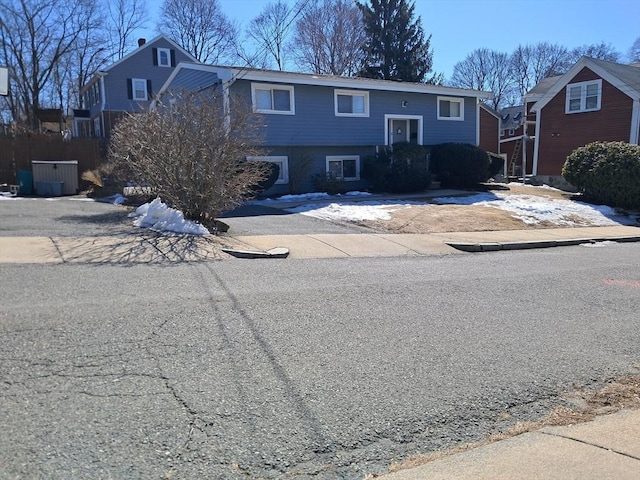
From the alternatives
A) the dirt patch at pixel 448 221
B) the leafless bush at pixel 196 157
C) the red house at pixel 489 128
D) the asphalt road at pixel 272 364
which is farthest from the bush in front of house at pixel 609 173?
the red house at pixel 489 128

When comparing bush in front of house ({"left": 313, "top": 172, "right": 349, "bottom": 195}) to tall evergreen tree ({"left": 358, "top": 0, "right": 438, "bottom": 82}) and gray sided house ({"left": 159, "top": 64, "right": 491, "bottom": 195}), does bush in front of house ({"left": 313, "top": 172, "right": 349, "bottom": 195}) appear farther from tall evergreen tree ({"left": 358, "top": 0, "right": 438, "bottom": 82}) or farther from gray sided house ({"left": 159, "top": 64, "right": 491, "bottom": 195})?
tall evergreen tree ({"left": 358, "top": 0, "right": 438, "bottom": 82})

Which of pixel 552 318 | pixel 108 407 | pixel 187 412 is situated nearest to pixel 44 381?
pixel 108 407

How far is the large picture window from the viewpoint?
2750 centimetres

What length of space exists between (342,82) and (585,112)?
15.1 meters

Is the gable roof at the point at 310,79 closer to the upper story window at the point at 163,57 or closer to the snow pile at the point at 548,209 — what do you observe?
the snow pile at the point at 548,209

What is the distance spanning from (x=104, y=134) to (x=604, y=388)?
36300mm

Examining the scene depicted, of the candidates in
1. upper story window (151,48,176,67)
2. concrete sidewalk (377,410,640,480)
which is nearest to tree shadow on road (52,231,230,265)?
concrete sidewalk (377,410,640,480)

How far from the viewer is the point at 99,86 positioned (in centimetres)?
3644

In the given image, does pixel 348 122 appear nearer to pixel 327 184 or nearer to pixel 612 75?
pixel 327 184

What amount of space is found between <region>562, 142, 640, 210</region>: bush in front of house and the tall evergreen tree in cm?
2552

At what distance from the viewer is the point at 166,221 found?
35.9ft

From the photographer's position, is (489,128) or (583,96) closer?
(583,96)

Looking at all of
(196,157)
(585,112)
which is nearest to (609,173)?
(585,112)

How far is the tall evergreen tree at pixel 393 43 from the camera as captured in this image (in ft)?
143
